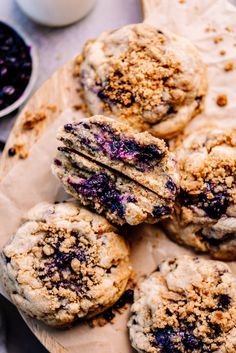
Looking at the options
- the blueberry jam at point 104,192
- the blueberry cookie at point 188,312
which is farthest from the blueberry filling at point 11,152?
the blueberry cookie at point 188,312

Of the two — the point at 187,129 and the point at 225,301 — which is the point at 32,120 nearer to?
the point at 187,129

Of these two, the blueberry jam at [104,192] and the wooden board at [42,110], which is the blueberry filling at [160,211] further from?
the wooden board at [42,110]

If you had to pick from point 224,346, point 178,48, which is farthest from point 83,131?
point 224,346

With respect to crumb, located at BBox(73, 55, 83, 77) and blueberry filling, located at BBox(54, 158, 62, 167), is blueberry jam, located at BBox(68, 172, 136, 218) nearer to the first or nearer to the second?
blueberry filling, located at BBox(54, 158, 62, 167)

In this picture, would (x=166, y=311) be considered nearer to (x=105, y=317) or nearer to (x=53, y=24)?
(x=105, y=317)

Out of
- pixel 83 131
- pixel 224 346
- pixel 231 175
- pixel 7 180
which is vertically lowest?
pixel 224 346

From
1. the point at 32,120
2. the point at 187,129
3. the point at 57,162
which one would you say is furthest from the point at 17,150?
the point at 187,129
